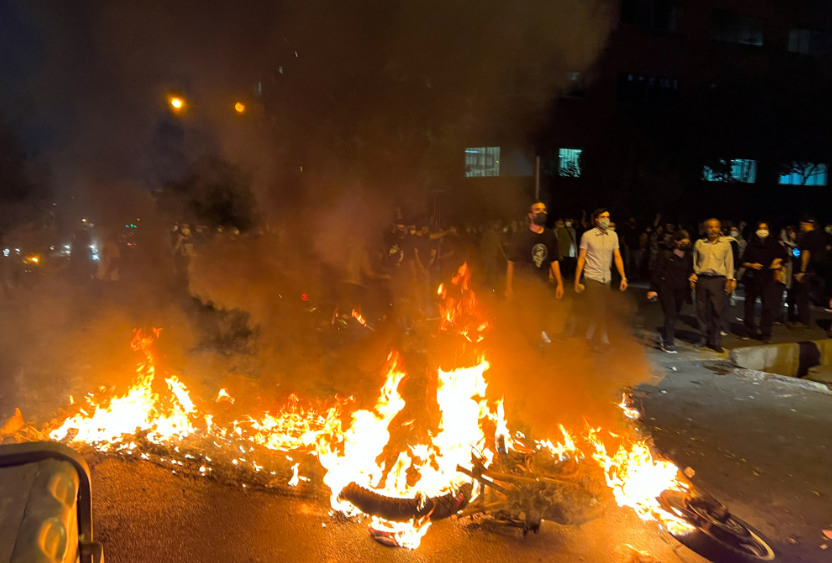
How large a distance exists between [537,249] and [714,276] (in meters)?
2.14

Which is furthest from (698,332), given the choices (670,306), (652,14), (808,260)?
(652,14)

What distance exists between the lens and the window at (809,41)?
2247cm

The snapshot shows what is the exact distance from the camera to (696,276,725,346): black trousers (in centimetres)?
637

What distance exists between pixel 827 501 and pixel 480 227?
485cm

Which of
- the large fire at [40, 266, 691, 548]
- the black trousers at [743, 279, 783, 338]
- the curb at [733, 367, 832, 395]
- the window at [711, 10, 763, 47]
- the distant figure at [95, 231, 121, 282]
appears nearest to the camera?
the large fire at [40, 266, 691, 548]

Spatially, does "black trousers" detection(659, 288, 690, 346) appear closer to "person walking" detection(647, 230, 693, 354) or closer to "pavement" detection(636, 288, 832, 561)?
"person walking" detection(647, 230, 693, 354)

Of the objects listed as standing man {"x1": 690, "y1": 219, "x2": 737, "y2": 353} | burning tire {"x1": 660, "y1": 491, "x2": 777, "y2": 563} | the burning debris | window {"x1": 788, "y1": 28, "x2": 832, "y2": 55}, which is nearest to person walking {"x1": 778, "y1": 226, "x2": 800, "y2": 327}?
standing man {"x1": 690, "y1": 219, "x2": 737, "y2": 353}

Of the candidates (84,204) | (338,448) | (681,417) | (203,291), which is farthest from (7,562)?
(84,204)

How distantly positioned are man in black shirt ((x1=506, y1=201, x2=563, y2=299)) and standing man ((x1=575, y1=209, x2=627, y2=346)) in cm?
28

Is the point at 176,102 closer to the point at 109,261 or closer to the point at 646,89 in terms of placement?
the point at 109,261

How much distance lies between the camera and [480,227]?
7.31 metres

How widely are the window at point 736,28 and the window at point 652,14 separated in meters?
1.65

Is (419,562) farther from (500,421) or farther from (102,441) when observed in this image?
(102,441)

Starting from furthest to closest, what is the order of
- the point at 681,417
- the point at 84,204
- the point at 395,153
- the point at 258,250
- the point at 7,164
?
the point at 7,164, the point at 84,204, the point at 258,250, the point at 395,153, the point at 681,417
